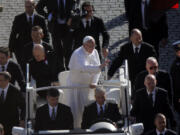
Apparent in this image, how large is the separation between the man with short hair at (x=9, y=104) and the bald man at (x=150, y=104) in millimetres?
2185

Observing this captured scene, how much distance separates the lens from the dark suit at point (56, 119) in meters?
14.0

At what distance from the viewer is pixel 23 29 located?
17.8 metres

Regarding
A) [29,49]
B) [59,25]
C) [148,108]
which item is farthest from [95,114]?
[59,25]

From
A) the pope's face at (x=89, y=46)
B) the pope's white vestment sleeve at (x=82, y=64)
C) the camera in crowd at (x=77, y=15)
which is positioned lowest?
the pope's white vestment sleeve at (x=82, y=64)

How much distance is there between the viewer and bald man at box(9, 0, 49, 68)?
17.8m

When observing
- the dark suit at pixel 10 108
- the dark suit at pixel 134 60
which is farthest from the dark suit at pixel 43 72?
the dark suit at pixel 134 60

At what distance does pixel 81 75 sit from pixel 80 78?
72 mm

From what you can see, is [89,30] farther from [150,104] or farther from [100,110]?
[100,110]

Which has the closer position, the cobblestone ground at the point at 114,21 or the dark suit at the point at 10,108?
the dark suit at the point at 10,108

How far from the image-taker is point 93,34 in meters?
18.0

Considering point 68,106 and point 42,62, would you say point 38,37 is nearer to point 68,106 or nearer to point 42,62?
point 42,62

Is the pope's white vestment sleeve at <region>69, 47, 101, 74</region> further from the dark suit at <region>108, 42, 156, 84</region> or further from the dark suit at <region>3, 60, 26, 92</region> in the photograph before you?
the dark suit at <region>108, 42, 156, 84</region>

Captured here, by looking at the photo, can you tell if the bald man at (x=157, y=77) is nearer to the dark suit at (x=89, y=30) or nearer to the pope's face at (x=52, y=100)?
the pope's face at (x=52, y=100)

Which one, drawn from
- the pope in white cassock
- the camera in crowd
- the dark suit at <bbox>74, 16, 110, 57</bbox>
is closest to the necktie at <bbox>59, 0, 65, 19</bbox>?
the camera in crowd
